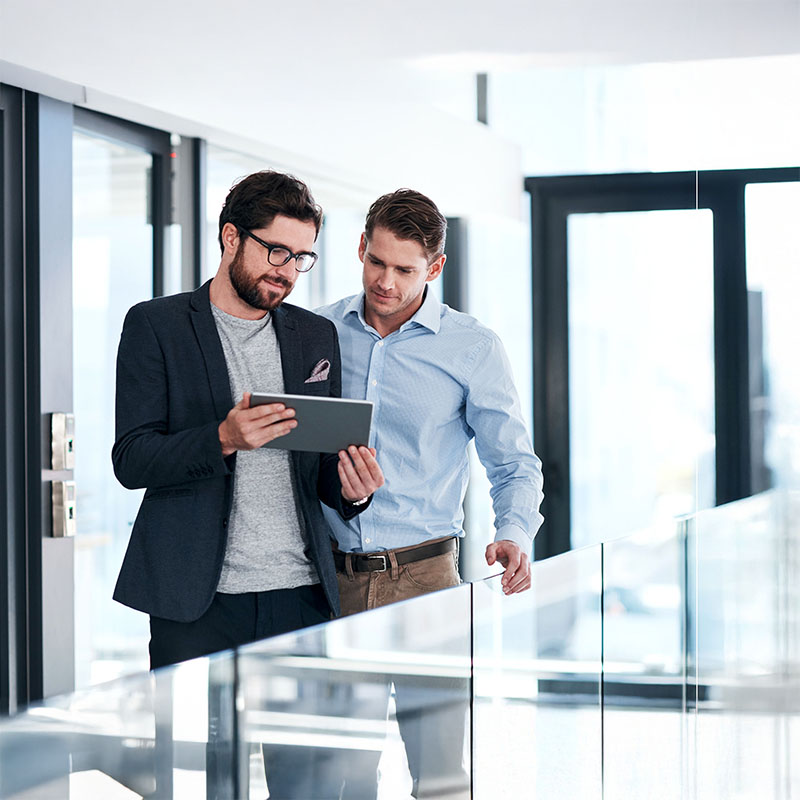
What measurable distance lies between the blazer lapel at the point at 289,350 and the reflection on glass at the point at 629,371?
377 cm

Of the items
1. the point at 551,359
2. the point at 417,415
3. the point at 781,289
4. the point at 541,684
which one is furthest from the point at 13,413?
the point at 551,359

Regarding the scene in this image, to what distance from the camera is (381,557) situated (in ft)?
7.78

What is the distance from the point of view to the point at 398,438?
2.47m

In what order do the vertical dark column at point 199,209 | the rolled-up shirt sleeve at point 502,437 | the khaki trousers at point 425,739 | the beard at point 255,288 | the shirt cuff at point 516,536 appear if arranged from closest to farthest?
the khaki trousers at point 425,739
the beard at point 255,288
the shirt cuff at point 516,536
the rolled-up shirt sleeve at point 502,437
the vertical dark column at point 199,209

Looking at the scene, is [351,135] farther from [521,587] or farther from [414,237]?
[521,587]

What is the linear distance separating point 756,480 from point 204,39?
10.3ft

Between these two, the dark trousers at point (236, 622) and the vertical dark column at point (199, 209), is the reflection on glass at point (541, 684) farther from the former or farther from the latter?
the vertical dark column at point (199, 209)

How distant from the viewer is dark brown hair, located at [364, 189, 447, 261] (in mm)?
2379

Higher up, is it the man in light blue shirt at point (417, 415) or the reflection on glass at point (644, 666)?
the man in light blue shirt at point (417, 415)

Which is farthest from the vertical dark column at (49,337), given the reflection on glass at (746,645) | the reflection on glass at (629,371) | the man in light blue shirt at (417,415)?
the reflection on glass at (629,371)

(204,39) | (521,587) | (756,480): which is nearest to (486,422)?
(521,587)

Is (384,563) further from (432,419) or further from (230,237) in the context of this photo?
(230,237)

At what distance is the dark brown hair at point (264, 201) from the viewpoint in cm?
208

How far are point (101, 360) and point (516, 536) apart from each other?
73.6 inches
